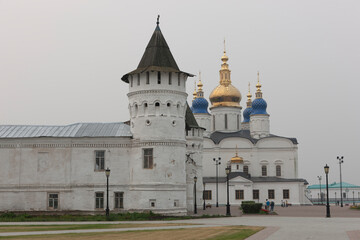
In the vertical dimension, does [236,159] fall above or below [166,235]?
above

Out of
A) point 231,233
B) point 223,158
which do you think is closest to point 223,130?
point 223,158

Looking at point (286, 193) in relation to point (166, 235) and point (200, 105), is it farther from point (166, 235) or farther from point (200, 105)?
point (166, 235)

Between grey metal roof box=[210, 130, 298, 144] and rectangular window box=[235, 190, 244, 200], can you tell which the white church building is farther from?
grey metal roof box=[210, 130, 298, 144]

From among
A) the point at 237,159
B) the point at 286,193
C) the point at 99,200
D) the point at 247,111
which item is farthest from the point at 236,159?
the point at 99,200

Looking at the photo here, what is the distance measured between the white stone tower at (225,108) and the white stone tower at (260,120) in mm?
3923

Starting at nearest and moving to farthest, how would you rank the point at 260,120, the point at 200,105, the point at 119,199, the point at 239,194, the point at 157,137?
the point at 157,137
the point at 119,199
the point at 239,194
the point at 260,120
the point at 200,105

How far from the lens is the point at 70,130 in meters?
40.0

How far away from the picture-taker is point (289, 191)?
244ft

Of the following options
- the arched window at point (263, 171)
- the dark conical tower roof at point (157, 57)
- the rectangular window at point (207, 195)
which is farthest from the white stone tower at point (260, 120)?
the dark conical tower roof at point (157, 57)

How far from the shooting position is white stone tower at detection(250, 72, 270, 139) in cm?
8119

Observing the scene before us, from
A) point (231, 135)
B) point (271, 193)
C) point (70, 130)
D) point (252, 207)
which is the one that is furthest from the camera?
point (231, 135)

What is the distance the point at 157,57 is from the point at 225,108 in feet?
157

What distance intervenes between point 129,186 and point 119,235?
16732mm

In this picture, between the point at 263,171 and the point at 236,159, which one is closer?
the point at 236,159
